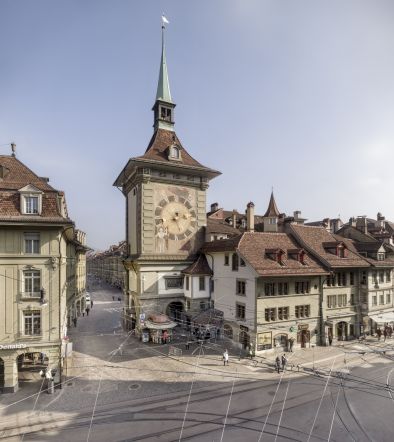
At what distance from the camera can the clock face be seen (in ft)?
136

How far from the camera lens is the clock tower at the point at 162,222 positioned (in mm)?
40344

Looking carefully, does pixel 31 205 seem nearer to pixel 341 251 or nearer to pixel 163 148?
pixel 163 148

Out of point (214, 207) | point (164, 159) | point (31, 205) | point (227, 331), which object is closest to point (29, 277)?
point (31, 205)

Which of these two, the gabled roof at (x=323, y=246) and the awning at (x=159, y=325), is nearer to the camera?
the awning at (x=159, y=325)

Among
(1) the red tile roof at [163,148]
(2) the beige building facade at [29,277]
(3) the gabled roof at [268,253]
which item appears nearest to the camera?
(2) the beige building facade at [29,277]

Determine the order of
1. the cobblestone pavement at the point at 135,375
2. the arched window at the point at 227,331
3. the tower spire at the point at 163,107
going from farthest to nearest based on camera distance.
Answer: the tower spire at the point at 163,107
the arched window at the point at 227,331
the cobblestone pavement at the point at 135,375

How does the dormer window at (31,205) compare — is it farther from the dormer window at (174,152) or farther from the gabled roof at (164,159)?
the dormer window at (174,152)

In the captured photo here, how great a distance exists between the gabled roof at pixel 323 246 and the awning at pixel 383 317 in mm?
7633

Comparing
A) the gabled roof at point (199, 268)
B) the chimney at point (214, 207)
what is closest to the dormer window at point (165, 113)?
the gabled roof at point (199, 268)

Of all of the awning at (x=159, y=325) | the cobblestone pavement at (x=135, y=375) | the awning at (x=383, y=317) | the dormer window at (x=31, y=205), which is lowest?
the cobblestone pavement at (x=135, y=375)

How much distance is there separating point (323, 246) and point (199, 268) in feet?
59.1

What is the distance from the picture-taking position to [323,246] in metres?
42.9

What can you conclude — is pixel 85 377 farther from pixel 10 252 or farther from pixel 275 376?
pixel 275 376

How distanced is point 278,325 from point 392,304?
2312cm
